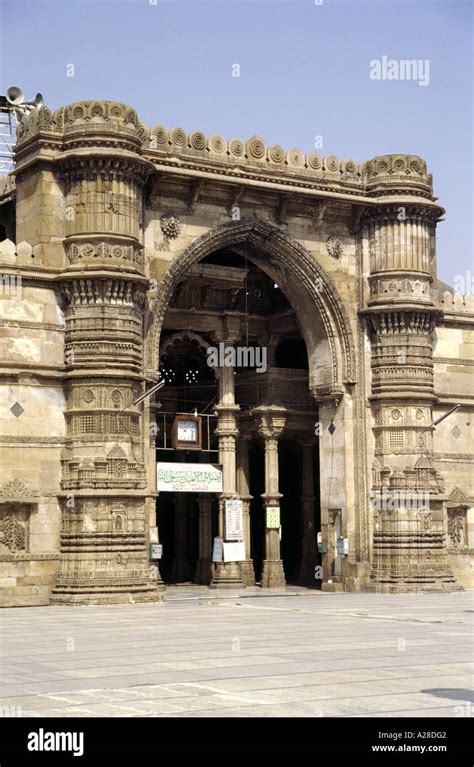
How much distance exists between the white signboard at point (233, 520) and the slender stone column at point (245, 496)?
1.44m

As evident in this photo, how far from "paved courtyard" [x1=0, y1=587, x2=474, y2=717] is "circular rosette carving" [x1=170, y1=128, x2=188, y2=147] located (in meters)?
12.1

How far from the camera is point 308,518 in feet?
132

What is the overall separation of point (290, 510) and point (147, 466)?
13.0 metres

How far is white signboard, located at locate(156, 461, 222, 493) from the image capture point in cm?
3484

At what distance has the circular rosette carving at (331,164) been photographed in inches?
1374

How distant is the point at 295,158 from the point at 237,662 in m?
20.9

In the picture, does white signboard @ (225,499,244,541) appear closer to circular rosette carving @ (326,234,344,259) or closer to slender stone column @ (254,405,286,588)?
slender stone column @ (254,405,286,588)

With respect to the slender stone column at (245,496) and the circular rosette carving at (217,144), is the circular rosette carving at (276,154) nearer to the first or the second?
the circular rosette carving at (217,144)

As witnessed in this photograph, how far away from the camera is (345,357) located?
3497 centimetres

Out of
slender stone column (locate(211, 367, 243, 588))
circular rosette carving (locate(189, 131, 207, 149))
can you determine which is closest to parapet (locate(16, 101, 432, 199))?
circular rosette carving (locate(189, 131, 207, 149))

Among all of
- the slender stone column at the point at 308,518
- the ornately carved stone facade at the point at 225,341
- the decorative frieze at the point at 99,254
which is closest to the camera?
the ornately carved stone facade at the point at 225,341

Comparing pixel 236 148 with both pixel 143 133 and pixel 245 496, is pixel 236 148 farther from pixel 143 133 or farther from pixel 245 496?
pixel 245 496

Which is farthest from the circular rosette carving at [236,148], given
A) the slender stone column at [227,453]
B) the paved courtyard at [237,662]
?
the paved courtyard at [237,662]
